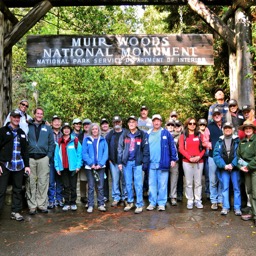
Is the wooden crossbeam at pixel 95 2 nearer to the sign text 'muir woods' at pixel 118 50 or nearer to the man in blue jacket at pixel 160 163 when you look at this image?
the sign text 'muir woods' at pixel 118 50

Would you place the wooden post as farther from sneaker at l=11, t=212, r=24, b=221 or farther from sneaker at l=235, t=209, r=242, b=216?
sneaker at l=11, t=212, r=24, b=221

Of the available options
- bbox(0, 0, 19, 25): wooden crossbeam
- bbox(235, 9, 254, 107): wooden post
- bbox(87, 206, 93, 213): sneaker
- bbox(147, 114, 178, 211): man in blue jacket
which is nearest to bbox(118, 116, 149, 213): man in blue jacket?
bbox(147, 114, 178, 211): man in blue jacket

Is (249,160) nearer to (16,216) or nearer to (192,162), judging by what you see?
(192,162)

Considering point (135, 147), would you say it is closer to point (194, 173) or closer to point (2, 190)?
point (194, 173)

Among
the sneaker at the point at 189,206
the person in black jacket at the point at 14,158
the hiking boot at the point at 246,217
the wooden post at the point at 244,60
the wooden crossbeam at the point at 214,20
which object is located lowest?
the hiking boot at the point at 246,217

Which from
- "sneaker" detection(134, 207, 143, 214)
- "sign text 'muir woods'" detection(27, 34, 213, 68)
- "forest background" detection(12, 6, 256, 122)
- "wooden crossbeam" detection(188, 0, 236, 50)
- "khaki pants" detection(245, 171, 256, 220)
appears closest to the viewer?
"khaki pants" detection(245, 171, 256, 220)

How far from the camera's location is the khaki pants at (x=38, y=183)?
588 centimetres

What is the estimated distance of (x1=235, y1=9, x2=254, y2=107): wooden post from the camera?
6500 mm

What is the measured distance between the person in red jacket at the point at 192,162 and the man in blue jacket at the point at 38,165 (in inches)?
103

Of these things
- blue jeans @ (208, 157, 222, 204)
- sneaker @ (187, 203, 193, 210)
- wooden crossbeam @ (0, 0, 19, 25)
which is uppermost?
wooden crossbeam @ (0, 0, 19, 25)

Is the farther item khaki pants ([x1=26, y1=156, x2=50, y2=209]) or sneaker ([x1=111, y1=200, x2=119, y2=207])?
sneaker ([x1=111, y1=200, x2=119, y2=207])

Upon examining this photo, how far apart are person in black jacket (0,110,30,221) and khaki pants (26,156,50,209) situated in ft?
0.91

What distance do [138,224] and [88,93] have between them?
34.1 ft

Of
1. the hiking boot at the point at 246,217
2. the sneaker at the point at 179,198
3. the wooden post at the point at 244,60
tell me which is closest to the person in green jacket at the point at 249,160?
the hiking boot at the point at 246,217
